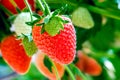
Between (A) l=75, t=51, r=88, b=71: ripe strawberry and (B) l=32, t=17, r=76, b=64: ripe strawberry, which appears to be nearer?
(B) l=32, t=17, r=76, b=64: ripe strawberry

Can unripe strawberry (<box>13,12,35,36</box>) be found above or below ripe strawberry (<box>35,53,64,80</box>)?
above

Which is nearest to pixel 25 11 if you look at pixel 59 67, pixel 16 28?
pixel 16 28

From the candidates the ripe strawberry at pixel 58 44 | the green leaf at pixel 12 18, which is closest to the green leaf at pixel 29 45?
the ripe strawberry at pixel 58 44

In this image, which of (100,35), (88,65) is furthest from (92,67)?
(100,35)

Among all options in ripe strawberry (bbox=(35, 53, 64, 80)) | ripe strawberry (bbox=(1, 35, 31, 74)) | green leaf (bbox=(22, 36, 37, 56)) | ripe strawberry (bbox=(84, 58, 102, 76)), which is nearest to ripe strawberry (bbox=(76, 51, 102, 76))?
ripe strawberry (bbox=(84, 58, 102, 76))

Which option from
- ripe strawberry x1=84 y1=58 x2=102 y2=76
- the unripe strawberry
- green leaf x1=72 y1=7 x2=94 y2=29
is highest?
the unripe strawberry

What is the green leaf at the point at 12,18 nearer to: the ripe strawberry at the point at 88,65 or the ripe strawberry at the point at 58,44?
the ripe strawberry at the point at 58,44

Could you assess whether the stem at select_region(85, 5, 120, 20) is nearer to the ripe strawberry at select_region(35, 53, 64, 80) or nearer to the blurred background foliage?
the blurred background foliage
